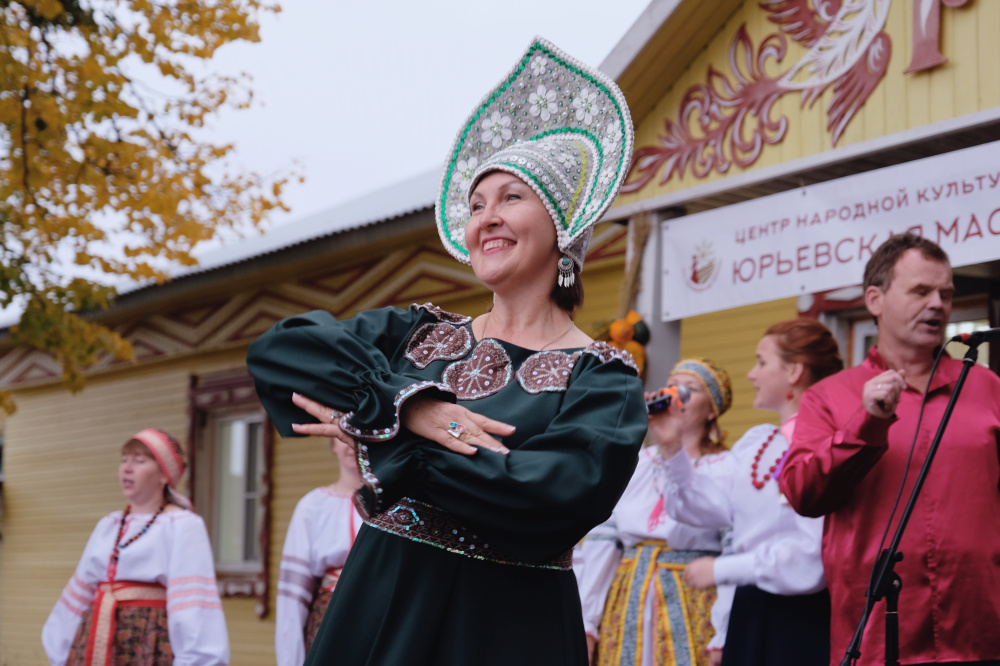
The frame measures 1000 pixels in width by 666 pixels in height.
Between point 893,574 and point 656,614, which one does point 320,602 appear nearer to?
point 656,614

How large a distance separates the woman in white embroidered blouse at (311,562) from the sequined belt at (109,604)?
1.72ft

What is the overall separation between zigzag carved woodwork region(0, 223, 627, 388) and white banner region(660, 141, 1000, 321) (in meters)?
2.23

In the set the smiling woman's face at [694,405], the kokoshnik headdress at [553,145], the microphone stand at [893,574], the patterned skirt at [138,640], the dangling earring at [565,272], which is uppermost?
the kokoshnik headdress at [553,145]

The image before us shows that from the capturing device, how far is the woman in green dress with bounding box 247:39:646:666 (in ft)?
A: 6.40

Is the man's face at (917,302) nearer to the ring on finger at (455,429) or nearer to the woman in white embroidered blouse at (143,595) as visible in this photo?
the ring on finger at (455,429)

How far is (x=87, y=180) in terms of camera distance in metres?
7.82

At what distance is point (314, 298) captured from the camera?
1073 centimetres

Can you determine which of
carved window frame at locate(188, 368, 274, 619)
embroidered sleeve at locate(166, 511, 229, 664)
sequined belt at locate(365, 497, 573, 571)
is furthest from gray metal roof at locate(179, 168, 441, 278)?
sequined belt at locate(365, 497, 573, 571)

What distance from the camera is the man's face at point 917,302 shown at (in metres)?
3.17

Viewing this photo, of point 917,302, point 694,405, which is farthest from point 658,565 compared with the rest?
point 917,302

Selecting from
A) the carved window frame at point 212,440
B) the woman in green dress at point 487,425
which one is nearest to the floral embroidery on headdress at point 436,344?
the woman in green dress at point 487,425

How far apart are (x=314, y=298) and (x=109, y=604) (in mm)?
6037

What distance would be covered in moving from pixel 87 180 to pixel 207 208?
1.27 meters

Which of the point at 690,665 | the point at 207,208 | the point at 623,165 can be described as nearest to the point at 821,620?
the point at 690,665
